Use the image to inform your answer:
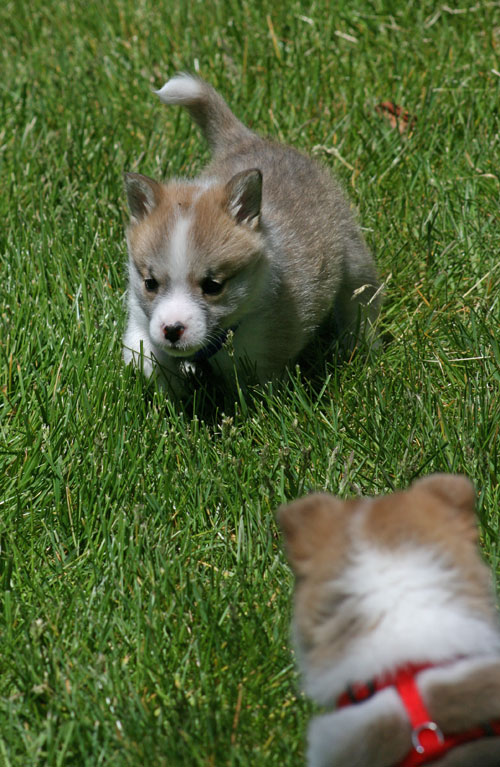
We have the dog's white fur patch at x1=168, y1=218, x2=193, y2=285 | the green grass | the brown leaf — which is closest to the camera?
the green grass

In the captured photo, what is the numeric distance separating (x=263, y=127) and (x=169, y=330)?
2.65 m

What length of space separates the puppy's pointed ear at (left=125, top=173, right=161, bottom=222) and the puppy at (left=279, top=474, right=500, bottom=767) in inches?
93.1

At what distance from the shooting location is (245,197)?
4449mm

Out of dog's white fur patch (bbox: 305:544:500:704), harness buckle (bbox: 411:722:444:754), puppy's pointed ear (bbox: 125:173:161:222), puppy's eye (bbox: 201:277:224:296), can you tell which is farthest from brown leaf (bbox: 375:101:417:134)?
harness buckle (bbox: 411:722:444:754)

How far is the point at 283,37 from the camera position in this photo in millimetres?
7031

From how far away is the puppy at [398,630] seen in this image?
7.27 feet

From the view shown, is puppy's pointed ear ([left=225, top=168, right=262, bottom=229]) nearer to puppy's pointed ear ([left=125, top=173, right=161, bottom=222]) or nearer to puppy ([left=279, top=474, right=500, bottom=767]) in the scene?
puppy's pointed ear ([left=125, top=173, right=161, bottom=222])

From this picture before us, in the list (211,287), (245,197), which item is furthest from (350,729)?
(245,197)

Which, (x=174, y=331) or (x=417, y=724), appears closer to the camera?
(x=417, y=724)

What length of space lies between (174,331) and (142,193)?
82cm

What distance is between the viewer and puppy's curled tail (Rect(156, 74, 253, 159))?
521cm

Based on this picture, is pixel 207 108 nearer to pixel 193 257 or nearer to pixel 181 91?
pixel 181 91

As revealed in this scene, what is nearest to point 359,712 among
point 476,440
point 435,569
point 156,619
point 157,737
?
point 435,569

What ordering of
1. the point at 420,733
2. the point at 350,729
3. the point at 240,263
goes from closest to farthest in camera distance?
the point at 420,733 < the point at 350,729 < the point at 240,263
